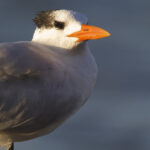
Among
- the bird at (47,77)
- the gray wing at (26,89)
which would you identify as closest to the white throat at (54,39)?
the bird at (47,77)

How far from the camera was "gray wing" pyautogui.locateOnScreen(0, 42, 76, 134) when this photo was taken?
2027 mm

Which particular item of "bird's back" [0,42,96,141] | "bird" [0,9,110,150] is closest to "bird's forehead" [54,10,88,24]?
"bird" [0,9,110,150]

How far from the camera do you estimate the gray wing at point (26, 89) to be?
2.03 metres

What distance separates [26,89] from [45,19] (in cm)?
35

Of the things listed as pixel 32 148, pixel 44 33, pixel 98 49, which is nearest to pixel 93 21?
pixel 98 49

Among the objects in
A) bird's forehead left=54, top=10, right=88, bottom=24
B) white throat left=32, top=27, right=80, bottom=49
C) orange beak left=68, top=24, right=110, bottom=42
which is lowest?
white throat left=32, top=27, right=80, bottom=49

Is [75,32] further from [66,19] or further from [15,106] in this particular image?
[15,106]

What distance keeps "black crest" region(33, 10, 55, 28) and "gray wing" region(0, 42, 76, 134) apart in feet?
0.73

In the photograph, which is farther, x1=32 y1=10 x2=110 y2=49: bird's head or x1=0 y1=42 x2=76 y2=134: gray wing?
x1=32 y1=10 x2=110 y2=49: bird's head

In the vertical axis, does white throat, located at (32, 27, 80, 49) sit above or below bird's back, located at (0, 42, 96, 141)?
above

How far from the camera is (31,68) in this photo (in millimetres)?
2037

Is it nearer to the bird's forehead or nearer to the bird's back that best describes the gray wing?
the bird's back

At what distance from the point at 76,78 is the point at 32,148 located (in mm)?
2355

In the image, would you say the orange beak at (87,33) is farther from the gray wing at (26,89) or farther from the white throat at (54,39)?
the gray wing at (26,89)
